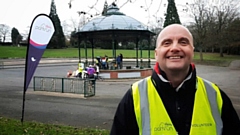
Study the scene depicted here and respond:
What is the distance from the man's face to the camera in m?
2.03

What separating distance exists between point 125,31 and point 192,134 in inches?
951

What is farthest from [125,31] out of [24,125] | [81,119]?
[24,125]

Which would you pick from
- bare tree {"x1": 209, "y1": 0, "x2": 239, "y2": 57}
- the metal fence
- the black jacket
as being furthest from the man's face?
bare tree {"x1": 209, "y1": 0, "x2": 239, "y2": 57}

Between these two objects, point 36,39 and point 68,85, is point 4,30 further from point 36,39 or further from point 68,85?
point 36,39

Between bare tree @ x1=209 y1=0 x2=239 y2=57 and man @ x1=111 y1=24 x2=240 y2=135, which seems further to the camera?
bare tree @ x1=209 y1=0 x2=239 y2=57

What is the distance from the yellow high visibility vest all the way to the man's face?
0.73 feet

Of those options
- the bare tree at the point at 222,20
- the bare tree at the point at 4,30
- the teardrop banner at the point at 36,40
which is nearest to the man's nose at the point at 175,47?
the teardrop banner at the point at 36,40

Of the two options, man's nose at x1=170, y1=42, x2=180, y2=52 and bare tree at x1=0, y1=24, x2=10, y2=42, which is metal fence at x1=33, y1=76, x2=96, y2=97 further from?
bare tree at x1=0, y1=24, x2=10, y2=42

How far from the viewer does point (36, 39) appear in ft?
28.6

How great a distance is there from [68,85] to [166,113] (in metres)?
14.8

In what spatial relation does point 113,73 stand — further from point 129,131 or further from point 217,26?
point 217,26

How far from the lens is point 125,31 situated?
25875 millimetres

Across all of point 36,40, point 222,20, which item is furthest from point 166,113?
point 222,20

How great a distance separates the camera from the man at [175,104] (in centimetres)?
203
